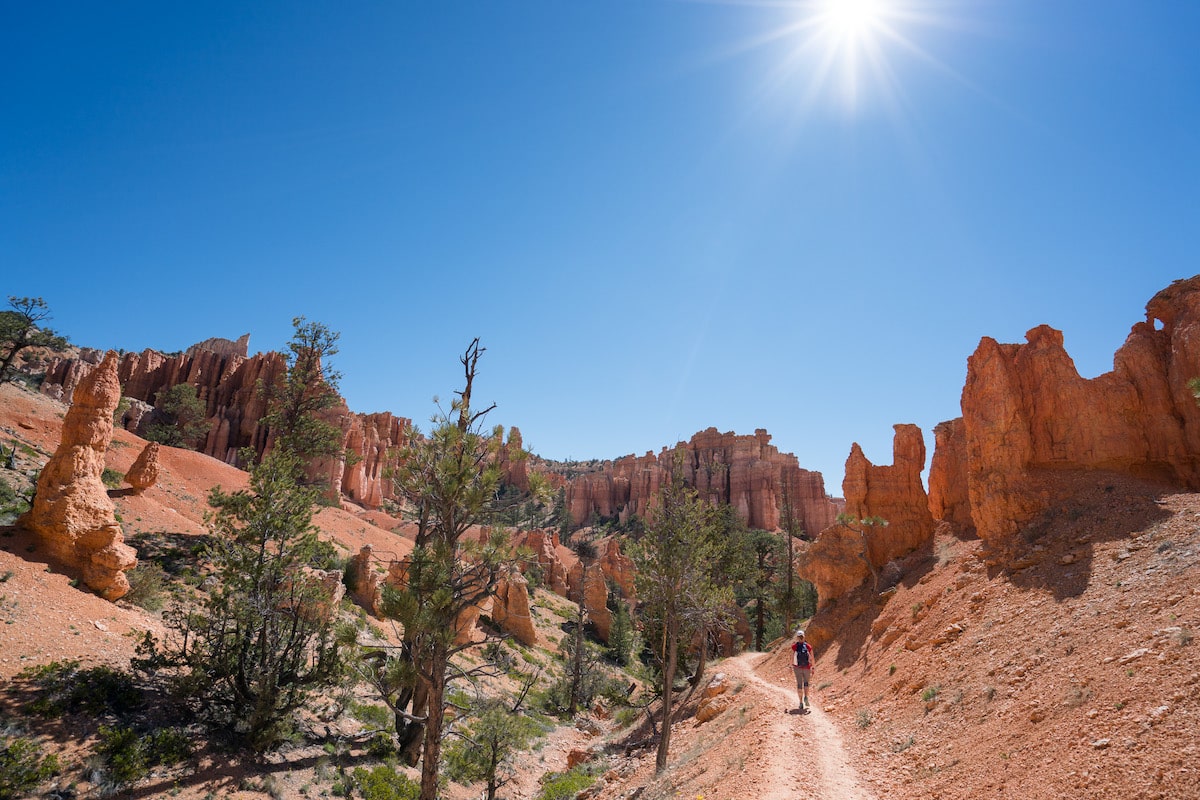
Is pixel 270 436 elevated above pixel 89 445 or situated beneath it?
elevated above

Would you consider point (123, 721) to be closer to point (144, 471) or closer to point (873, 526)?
point (144, 471)

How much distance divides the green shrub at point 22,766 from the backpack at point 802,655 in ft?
55.1

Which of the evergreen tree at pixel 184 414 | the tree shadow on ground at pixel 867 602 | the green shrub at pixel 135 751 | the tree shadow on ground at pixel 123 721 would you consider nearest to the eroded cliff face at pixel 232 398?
the evergreen tree at pixel 184 414

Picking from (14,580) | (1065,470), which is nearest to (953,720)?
(1065,470)

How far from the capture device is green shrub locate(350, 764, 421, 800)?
13522mm

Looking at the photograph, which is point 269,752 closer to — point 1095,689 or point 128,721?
point 128,721

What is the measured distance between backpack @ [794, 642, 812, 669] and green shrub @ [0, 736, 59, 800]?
55.1 ft

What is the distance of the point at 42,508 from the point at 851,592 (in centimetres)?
2944

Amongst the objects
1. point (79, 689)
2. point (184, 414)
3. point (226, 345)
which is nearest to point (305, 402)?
point (79, 689)

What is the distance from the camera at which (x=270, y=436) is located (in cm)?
6012

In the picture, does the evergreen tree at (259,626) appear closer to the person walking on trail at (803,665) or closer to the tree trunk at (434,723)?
the tree trunk at (434,723)

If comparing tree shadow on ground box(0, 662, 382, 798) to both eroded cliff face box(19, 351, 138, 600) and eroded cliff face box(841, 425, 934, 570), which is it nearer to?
eroded cliff face box(19, 351, 138, 600)

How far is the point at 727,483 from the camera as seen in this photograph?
3967 inches

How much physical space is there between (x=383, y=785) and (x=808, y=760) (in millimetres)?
10497
